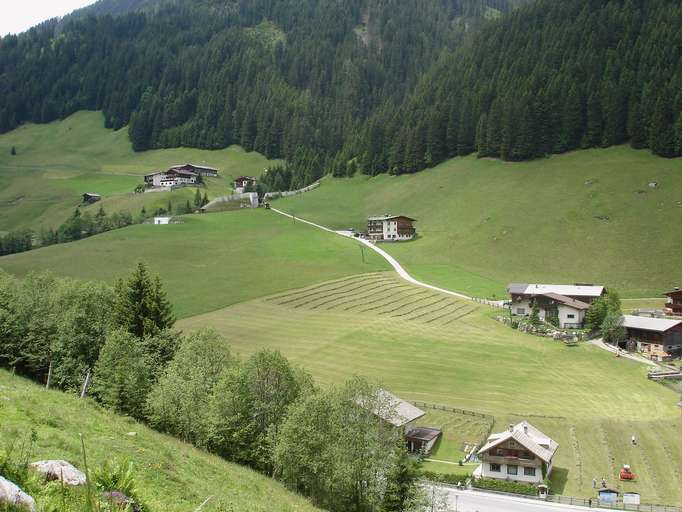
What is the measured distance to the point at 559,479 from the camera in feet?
134

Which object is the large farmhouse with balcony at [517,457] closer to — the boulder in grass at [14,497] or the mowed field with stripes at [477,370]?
the mowed field with stripes at [477,370]

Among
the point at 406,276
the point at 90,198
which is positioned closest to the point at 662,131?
the point at 406,276

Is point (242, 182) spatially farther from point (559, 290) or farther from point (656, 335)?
point (656, 335)

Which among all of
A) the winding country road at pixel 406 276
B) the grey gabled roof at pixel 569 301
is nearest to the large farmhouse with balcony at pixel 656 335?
the winding country road at pixel 406 276

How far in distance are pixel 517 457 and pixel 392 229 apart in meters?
86.7

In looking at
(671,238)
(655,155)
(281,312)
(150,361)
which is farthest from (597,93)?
(150,361)

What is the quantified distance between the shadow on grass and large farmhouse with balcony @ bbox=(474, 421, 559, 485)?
1.48 ft

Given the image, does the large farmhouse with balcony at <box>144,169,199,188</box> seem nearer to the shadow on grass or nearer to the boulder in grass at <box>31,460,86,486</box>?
the shadow on grass

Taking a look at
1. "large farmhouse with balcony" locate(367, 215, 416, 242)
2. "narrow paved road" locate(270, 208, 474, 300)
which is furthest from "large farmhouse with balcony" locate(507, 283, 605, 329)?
"large farmhouse with balcony" locate(367, 215, 416, 242)

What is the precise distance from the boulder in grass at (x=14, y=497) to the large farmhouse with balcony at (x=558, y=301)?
256ft

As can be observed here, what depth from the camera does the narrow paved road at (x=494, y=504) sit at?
122 ft

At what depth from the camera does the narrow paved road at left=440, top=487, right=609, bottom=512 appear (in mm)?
37266

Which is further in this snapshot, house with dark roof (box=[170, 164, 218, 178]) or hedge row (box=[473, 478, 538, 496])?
house with dark roof (box=[170, 164, 218, 178])

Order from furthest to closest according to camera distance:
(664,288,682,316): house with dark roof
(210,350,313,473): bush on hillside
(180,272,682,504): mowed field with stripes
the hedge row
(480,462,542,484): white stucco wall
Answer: (664,288,682,316): house with dark roof
(180,272,682,504): mowed field with stripes
(480,462,542,484): white stucco wall
the hedge row
(210,350,313,473): bush on hillside
